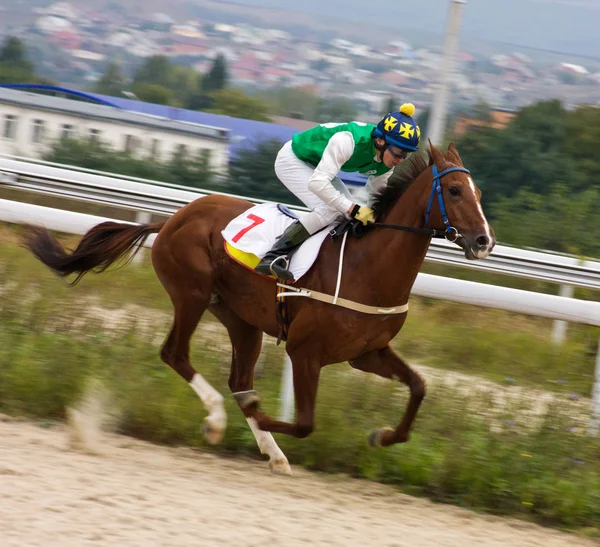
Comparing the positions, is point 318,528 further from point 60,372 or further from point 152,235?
point 152,235

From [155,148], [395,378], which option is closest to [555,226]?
[395,378]

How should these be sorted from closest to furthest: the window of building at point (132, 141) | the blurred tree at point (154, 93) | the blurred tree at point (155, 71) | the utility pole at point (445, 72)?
the utility pole at point (445, 72)
the window of building at point (132, 141)
the blurred tree at point (154, 93)
the blurred tree at point (155, 71)

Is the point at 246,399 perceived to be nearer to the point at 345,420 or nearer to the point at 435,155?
the point at 345,420

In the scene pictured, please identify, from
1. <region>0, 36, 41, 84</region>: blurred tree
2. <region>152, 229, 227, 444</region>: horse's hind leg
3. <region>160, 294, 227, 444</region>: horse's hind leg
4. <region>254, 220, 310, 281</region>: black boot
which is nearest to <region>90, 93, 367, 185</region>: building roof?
<region>0, 36, 41, 84</region>: blurred tree

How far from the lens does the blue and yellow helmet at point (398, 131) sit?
14.5ft

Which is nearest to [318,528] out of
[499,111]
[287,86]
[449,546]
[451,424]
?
[449,546]

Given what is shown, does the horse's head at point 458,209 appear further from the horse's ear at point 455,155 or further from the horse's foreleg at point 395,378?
the horse's foreleg at point 395,378

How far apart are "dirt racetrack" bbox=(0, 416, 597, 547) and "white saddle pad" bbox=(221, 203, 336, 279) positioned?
1.09 m

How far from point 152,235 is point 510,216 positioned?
38.3ft

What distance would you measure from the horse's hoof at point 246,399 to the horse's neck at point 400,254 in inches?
37.5


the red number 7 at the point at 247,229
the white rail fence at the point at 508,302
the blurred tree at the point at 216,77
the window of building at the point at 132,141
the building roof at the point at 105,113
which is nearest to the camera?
the white rail fence at the point at 508,302

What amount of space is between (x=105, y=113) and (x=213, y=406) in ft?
80.0

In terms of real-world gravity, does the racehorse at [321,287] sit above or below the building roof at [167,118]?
above

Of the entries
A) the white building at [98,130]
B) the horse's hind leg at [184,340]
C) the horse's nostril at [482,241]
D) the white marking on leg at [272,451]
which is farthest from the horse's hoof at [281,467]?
the white building at [98,130]
